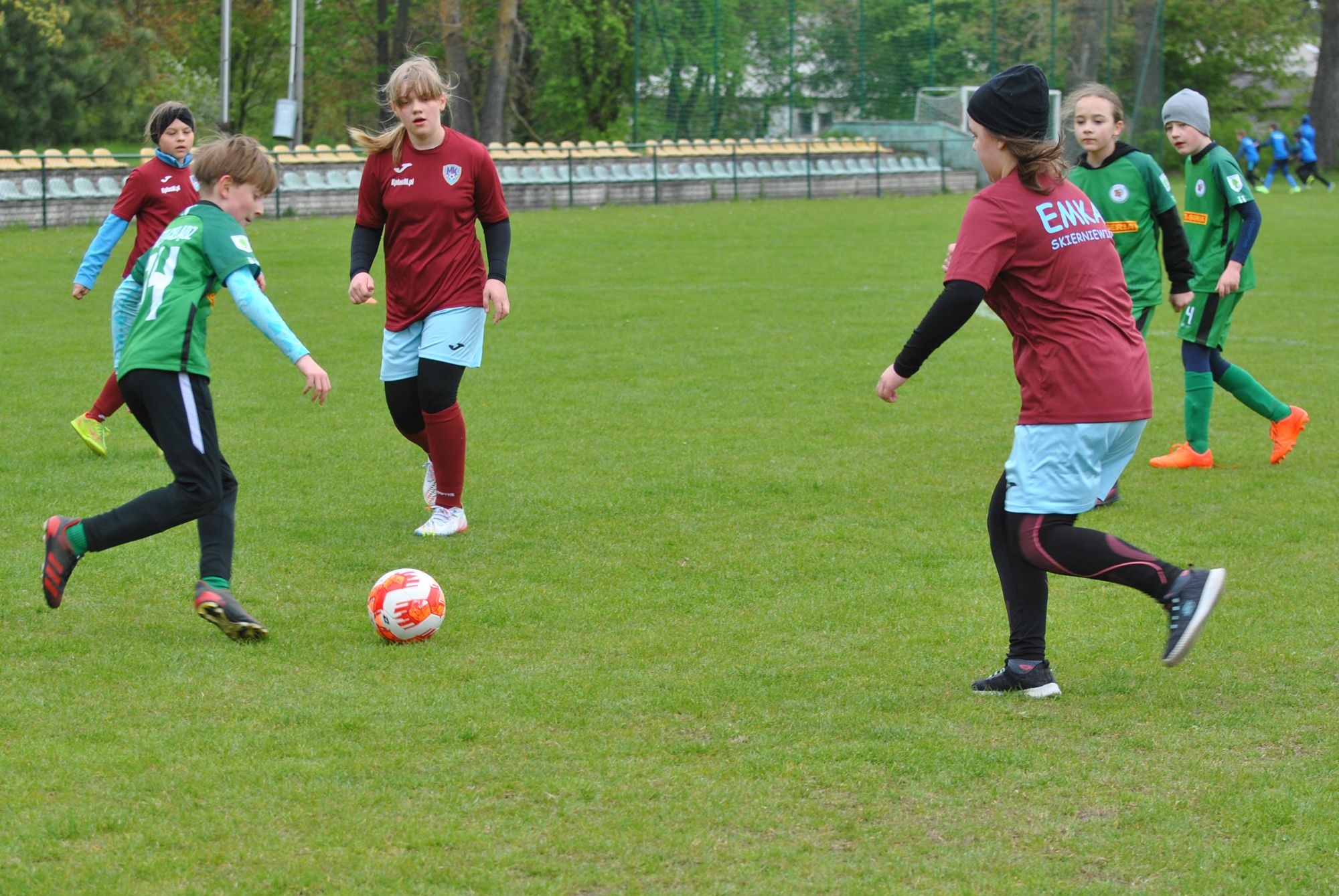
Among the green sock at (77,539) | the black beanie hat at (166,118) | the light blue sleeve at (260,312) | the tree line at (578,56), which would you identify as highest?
the tree line at (578,56)

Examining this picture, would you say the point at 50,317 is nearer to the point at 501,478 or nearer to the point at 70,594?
the point at 501,478

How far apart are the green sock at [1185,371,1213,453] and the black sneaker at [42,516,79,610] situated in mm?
5842

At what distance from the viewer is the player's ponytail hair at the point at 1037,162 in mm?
4223

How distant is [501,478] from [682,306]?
742 cm

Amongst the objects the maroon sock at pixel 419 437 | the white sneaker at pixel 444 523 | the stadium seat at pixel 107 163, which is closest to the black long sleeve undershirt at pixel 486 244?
the maroon sock at pixel 419 437

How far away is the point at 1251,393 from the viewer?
820 centimetres

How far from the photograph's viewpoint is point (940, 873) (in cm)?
330

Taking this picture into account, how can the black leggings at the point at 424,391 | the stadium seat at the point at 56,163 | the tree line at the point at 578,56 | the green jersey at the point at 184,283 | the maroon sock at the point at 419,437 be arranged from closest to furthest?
the green jersey at the point at 184,283
the black leggings at the point at 424,391
the maroon sock at the point at 419,437
the stadium seat at the point at 56,163
the tree line at the point at 578,56

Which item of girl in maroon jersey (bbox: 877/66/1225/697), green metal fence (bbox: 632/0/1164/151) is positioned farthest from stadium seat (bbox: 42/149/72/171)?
girl in maroon jersey (bbox: 877/66/1225/697)

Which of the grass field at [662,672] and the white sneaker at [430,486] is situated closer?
the grass field at [662,672]

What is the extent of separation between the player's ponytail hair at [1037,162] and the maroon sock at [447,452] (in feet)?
10.6

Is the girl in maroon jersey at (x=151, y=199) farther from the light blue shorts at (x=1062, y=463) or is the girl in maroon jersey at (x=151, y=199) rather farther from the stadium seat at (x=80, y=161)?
the stadium seat at (x=80, y=161)

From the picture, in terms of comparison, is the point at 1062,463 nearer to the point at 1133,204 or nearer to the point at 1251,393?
the point at 1133,204

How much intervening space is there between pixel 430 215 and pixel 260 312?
72.1 inches
